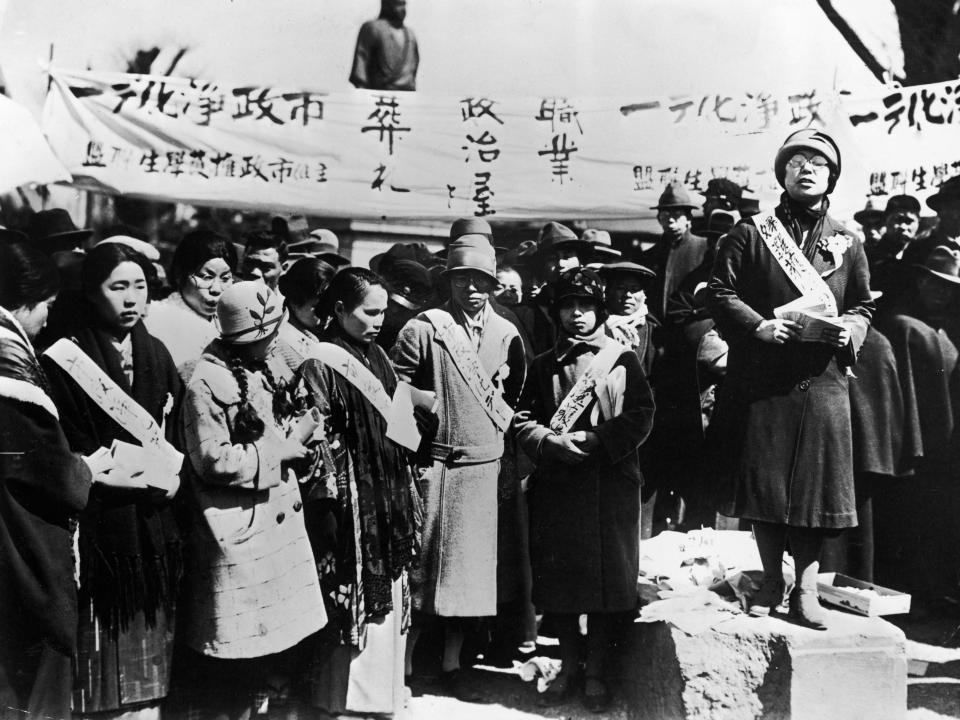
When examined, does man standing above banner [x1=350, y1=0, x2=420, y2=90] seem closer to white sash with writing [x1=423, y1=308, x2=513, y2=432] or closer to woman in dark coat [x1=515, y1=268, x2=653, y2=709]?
white sash with writing [x1=423, y1=308, x2=513, y2=432]

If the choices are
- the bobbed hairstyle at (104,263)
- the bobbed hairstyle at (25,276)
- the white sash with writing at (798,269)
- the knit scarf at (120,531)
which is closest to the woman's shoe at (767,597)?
the white sash with writing at (798,269)

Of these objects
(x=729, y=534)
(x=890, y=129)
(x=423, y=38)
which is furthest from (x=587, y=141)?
(x=729, y=534)

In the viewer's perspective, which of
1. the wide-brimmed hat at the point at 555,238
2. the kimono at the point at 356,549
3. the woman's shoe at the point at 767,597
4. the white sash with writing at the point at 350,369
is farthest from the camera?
the wide-brimmed hat at the point at 555,238

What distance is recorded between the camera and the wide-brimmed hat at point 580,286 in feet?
15.6

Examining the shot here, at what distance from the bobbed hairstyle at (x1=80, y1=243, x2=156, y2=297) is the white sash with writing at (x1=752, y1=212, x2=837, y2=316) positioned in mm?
2913

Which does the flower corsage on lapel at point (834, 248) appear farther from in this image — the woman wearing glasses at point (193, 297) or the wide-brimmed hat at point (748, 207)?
the woman wearing glasses at point (193, 297)

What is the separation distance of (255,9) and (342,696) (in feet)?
10.9

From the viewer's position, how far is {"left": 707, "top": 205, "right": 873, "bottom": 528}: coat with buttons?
4785mm

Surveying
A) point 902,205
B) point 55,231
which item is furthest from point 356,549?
point 902,205

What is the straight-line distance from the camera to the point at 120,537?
4.21 m

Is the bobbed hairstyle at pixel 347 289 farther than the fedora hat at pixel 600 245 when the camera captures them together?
No

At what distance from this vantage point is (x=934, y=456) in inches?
209

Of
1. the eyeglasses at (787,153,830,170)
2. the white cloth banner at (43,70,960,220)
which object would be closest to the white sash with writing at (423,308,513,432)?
the white cloth banner at (43,70,960,220)

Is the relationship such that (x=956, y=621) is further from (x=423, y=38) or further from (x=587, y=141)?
(x=423, y=38)
